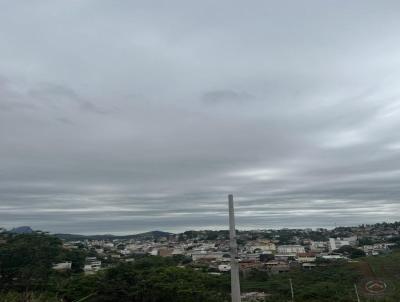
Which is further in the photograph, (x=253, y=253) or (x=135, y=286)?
(x=253, y=253)

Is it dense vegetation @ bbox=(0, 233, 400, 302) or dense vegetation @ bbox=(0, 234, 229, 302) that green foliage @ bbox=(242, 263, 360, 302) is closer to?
dense vegetation @ bbox=(0, 233, 400, 302)

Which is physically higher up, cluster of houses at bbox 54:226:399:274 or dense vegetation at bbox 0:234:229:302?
cluster of houses at bbox 54:226:399:274

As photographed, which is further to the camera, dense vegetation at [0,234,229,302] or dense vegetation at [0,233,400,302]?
dense vegetation at [0,233,400,302]

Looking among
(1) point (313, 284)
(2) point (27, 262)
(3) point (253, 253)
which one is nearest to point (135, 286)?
(2) point (27, 262)

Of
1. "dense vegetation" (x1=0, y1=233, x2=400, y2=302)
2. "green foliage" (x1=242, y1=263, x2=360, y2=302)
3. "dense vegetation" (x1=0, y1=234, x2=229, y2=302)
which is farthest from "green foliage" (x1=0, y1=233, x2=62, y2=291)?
"green foliage" (x1=242, y1=263, x2=360, y2=302)

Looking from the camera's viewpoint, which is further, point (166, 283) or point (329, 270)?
point (329, 270)

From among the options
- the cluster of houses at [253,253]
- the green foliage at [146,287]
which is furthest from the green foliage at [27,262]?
the green foliage at [146,287]

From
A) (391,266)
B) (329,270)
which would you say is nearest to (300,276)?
(329,270)

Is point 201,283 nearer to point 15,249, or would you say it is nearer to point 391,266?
point 15,249

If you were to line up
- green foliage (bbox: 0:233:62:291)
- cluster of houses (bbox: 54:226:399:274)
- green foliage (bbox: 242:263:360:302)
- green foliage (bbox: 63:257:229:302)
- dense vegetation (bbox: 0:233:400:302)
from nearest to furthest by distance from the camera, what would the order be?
green foliage (bbox: 63:257:229:302), dense vegetation (bbox: 0:233:400:302), green foliage (bbox: 242:263:360:302), green foliage (bbox: 0:233:62:291), cluster of houses (bbox: 54:226:399:274)

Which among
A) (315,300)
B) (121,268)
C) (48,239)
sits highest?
(48,239)

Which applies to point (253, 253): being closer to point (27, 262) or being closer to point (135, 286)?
point (27, 262)
